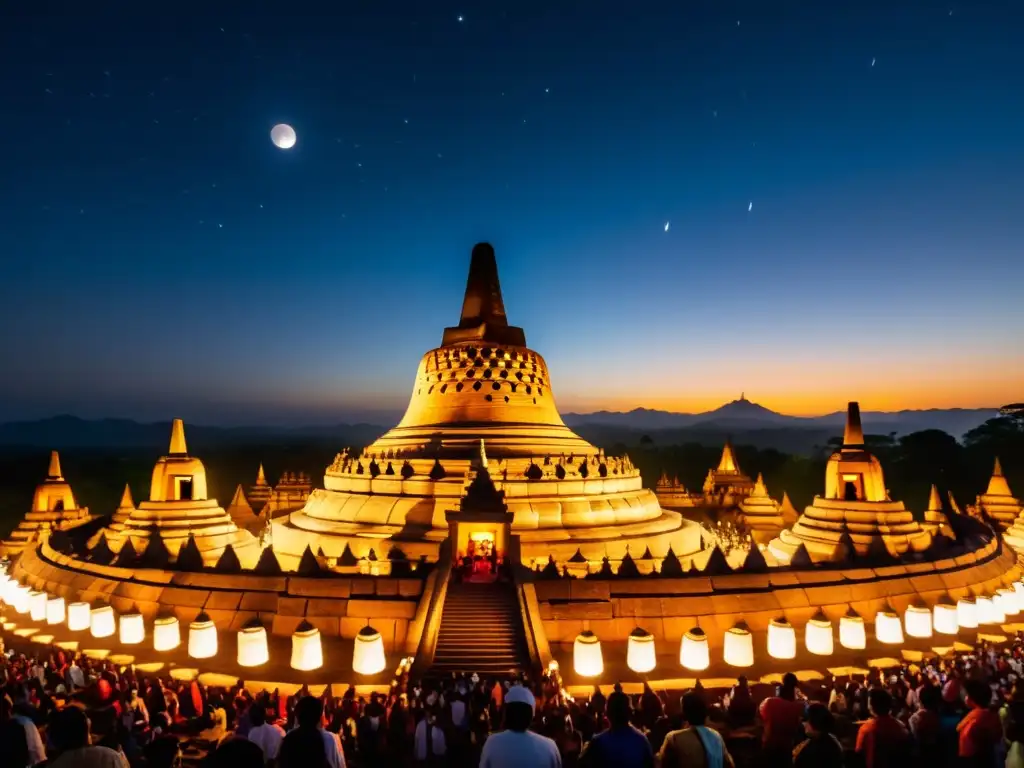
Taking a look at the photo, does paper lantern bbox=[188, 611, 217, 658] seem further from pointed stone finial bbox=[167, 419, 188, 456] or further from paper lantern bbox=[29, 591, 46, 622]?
pointed stone finial bbox=[167, 419, 188, 456]

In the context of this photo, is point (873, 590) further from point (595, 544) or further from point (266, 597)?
point (266, 597)

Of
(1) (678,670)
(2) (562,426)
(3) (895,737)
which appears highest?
(2) (562,426)

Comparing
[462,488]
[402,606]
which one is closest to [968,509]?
[462,488]

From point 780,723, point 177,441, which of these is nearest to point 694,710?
point 780,723

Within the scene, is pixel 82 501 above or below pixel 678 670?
above

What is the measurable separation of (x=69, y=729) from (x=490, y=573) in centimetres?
1517

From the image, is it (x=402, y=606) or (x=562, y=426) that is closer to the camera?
(x=402, y=606)

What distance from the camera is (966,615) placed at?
1970 centimetres

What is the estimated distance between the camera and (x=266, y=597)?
19031 millimetres

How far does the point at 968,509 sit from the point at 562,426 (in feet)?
81.9

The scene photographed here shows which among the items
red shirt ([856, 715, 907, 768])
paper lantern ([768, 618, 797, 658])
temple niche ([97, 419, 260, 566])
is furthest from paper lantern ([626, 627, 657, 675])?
temple niche ([97, 419, 260, 566])

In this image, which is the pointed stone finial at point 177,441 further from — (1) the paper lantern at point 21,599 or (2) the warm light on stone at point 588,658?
(2) the warm light on stone at point 588,658

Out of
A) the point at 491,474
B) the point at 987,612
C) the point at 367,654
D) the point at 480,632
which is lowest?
the point at 987,612

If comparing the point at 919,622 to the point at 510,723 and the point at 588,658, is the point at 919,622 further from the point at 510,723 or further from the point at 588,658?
the point at 510,723
